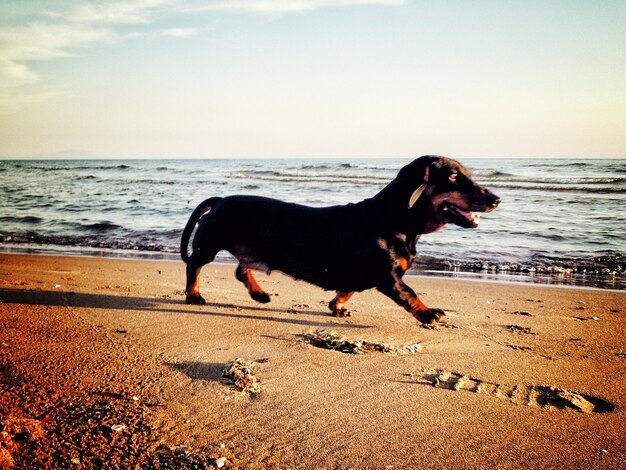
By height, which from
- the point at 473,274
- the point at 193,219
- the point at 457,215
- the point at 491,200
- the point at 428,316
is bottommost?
the point at 473,274

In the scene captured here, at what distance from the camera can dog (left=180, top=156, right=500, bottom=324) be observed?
3906 millimetres

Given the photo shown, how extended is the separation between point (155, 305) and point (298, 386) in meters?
2.25

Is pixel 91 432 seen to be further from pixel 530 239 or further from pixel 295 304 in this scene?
pixel 530 239

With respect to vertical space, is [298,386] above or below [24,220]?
above

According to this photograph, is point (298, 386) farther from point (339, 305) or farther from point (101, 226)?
point (101, 226)

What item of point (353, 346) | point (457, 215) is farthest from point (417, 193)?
point (353, 346)

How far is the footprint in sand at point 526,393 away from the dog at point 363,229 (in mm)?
937

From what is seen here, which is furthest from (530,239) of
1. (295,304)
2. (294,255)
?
(294,255)

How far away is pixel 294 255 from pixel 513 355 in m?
1.76

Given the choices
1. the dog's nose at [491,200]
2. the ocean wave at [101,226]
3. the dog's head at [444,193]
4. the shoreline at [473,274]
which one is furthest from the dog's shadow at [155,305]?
the ocean wave at [101,226]

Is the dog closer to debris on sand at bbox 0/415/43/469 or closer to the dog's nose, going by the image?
the dog's nose

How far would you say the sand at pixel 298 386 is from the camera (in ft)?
7.09

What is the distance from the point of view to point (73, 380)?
2.75 metres

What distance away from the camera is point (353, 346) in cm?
360
